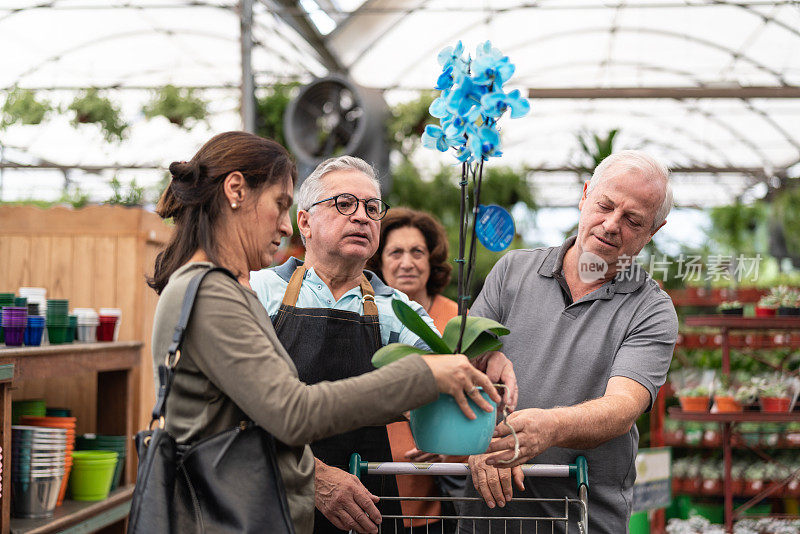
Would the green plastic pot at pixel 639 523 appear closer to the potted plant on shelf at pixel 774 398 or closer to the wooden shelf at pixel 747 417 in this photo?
the wooden shelf at pixel 747 417

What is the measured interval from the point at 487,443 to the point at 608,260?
708 millimetres

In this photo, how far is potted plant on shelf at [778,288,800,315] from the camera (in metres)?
4.92

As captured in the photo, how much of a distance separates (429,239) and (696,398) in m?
2.58

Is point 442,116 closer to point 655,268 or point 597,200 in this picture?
point 597,200

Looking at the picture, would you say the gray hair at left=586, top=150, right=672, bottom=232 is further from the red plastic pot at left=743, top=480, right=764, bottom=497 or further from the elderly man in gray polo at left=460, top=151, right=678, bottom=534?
the red plastic pot at left=743, top=480, right=764, bottom=497

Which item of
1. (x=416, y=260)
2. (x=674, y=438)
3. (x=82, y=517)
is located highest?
(x=416, y=260)

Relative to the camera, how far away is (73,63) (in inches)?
394

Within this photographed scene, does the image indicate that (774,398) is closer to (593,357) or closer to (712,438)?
(712,438)

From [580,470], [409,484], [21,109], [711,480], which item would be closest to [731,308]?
[711,480]

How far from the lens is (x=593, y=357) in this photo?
6.18 feet

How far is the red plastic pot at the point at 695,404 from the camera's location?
4.97 metres

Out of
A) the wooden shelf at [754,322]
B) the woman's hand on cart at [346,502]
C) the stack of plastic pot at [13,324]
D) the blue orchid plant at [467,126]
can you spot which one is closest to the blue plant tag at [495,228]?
the blue orchid plant at [467,126]

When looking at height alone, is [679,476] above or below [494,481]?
below

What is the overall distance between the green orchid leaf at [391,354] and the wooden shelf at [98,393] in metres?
1.46
